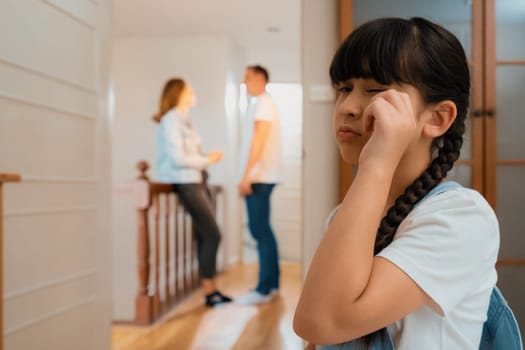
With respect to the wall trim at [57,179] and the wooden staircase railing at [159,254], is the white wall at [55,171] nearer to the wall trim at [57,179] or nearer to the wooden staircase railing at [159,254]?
the wall trim at [57,179]

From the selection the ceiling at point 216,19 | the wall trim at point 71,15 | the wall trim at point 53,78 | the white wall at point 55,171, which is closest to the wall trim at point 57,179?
the white wall at point 55,171

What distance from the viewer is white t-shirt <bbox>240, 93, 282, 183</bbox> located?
11.9ft

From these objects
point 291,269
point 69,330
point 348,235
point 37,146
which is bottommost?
point 291,269

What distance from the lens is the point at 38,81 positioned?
1965 mm

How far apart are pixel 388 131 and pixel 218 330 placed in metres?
2.67

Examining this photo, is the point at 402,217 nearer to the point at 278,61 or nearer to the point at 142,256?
the point at 142,256

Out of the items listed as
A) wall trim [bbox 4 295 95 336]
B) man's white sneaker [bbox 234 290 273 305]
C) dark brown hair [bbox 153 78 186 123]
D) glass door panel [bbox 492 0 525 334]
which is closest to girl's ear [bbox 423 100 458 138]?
wall trim [bbox 4 295 95 336]

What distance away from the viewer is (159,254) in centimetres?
386

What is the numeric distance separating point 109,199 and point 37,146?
0.62 meters

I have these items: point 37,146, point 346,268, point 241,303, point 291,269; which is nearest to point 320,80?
point 37,146

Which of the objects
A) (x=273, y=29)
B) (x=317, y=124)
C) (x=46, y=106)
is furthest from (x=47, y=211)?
(x=273, y=29)

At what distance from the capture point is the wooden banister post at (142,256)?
3.26 metres

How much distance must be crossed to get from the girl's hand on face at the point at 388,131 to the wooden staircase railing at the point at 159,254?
2908mm

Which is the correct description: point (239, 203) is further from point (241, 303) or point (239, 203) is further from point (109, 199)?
point (109, 199)
